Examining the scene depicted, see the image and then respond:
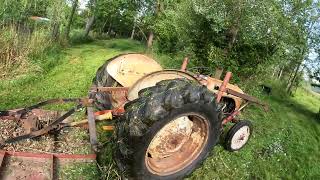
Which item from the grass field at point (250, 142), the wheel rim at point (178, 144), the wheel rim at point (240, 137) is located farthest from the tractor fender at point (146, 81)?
the wheel rim at point (240, 137)

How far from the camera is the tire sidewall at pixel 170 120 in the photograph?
376 cm

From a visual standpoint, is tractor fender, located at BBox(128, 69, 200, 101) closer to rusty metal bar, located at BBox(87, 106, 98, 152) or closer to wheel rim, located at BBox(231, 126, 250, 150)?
rusty metal bar, located at BBox(87, 106, 98, 152)

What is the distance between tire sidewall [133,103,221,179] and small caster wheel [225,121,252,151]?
61.6 inches

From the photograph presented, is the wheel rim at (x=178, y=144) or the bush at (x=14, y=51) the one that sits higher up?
the wheel rim at (x=178, y=144)

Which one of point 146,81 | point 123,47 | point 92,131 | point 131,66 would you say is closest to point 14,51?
point 131,66

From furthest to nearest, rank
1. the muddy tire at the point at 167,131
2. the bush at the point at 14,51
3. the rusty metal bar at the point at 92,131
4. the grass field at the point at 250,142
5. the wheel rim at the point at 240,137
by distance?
the bush at the point at 14,51
the wheel rim at the point at 240,137
the grass field at the point at 250,142
the rusty metal bar at the point at 92,131
the muddy tire at the point at 167,131

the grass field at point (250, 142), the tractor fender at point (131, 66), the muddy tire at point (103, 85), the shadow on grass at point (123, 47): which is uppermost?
the tractor fender at point (131, 66)

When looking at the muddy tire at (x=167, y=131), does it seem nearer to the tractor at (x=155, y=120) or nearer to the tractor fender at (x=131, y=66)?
the tractor at (x=155, y=120)

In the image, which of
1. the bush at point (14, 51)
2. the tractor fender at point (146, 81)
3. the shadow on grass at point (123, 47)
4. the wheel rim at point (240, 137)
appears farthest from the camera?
the shadow on grass at point (123, 47)

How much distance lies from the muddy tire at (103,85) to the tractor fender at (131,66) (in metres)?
0.10

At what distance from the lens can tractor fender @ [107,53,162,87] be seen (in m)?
6.14

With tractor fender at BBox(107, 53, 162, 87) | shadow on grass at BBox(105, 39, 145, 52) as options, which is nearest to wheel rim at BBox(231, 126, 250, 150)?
tractor fender at BBox(107, 53, 162, 87)

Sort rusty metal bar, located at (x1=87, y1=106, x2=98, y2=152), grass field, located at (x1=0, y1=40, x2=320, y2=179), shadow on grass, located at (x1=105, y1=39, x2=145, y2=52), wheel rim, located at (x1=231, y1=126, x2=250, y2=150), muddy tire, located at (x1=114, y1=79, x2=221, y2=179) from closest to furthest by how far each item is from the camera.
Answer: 1. muddy tire, located at (x1=114, y1=79, x2=221, y2=179)
2. rusty metal bar, located at (x1=87, y1=106, x2=98, y2=152)
3. grass field, located at (x1=0, y1=40, x2=320, y2=179)
4. wheel rim, located at (x1=231, y1=126, x2=250, y2=150)
5. shadow on grass, located at (x1=105, y1=39, x2=145, y2=52)

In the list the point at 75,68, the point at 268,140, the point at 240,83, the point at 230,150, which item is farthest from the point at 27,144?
the point at 240,83
